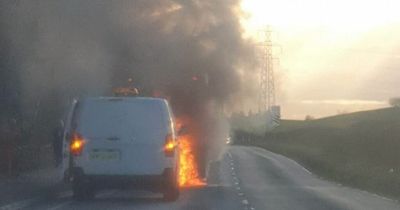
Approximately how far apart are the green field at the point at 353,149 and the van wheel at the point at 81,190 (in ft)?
36.9

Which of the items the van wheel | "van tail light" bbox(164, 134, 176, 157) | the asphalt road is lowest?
the asphalt road

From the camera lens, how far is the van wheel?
83.9ft

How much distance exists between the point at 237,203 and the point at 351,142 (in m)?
62.9

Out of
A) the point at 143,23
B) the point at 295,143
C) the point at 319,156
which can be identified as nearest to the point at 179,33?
the point at 143,23

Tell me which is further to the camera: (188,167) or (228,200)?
(188,167)

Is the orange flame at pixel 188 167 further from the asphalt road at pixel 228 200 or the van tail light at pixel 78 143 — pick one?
the van tail light at pixel 78 143

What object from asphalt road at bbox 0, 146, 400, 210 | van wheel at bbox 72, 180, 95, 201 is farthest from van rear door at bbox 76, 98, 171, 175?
asphalt road at bbox 0, 146, 400, 210

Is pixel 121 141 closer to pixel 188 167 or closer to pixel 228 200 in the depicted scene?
pixel 228 200

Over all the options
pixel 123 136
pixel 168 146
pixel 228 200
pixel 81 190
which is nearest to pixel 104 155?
pixel 123 136

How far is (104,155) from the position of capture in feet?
82.3

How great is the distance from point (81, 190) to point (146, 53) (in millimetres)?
20648

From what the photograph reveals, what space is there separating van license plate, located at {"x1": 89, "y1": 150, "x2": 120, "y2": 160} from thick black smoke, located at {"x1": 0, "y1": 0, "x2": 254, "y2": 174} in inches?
676

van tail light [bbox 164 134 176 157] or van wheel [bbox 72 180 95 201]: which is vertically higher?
van tail light [bbox 164 134 176 157]

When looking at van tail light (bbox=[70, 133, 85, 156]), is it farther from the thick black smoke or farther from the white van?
the thick black smoke
